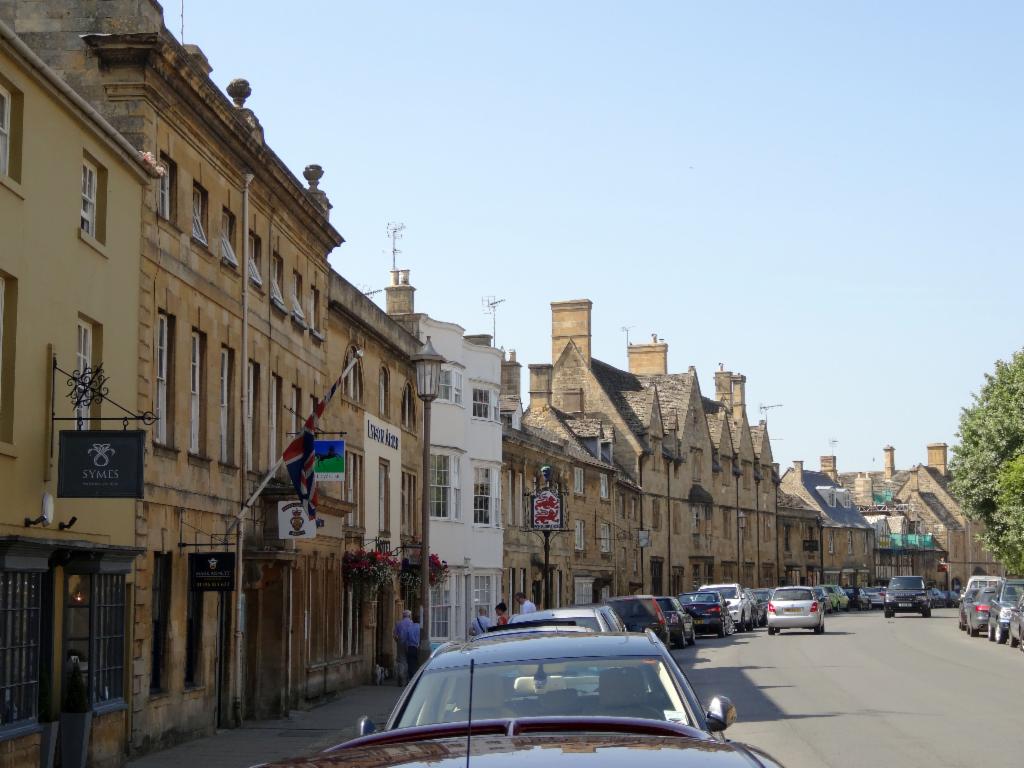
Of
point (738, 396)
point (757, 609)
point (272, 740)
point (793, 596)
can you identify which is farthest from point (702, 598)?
point (738, 396)

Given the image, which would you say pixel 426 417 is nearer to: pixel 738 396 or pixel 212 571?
pixel 212 571

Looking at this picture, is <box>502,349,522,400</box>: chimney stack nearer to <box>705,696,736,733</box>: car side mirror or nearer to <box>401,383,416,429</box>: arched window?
<box>401,383,416,429</box>: arched window

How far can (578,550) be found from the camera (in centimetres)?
5991

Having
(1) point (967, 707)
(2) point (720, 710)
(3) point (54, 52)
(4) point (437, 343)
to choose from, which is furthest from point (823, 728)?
(4) point (437, 343)

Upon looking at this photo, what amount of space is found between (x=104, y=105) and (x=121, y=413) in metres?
4.36

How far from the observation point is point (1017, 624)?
40.5m

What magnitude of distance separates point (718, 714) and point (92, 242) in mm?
11695

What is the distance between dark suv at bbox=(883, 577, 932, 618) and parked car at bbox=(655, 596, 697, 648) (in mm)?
25561

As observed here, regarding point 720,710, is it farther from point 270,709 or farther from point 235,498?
point 270,709

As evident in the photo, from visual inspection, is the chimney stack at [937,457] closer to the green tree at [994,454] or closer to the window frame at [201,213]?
the green tree at [994,454]

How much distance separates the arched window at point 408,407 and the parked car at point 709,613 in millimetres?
20786

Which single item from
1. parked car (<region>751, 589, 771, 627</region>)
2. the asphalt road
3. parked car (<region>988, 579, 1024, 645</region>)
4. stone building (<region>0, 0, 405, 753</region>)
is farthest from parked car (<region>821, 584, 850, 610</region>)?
stone building (<region>0, 0, 405, 753</region>)

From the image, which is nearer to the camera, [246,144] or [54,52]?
[54,52]

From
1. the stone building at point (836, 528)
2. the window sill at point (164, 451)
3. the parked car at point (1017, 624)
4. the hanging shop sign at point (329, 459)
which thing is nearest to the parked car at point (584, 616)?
the hanging shop sign at point (329, 459)
